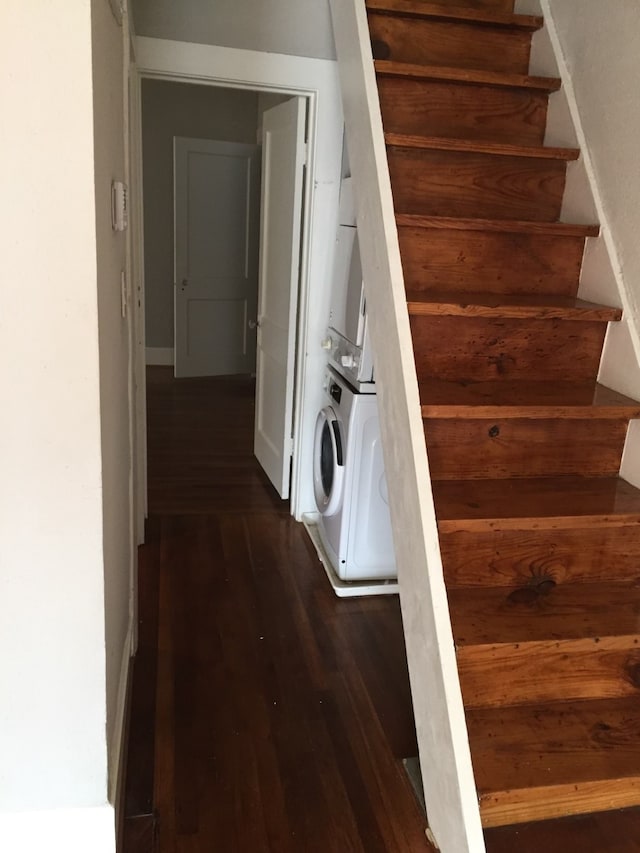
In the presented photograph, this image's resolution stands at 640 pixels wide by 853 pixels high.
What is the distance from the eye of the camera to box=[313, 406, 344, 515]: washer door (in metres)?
2.84

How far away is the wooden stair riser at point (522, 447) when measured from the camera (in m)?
1.91

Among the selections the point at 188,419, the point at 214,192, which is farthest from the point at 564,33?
the point at 214,192

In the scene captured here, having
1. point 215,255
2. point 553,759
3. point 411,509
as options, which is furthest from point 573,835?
point 215,255

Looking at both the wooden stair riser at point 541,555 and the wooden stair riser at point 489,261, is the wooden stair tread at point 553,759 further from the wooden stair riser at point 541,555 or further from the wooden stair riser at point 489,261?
the wooden stair riser at point 489,261

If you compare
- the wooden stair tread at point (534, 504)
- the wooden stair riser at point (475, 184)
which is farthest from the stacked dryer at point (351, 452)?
the wooden stair tread at point (534, 504)

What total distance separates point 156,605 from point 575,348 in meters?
1.84

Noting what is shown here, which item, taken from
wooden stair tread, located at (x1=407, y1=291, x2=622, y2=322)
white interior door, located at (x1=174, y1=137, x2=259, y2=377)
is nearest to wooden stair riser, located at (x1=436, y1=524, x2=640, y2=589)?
wooden stair tread, located at (x1=407, y1=291, x2=622, y2=322)

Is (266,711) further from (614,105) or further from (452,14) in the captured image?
(452,14)

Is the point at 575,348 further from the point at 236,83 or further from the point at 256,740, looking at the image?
the point at 236,83

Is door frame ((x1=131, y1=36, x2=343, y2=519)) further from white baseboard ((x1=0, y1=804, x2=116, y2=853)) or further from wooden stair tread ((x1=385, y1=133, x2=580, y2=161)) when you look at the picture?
white baseboard ((x1=0, y1=804, x2=116, y2=853))

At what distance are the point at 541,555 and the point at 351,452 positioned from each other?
3.54ft

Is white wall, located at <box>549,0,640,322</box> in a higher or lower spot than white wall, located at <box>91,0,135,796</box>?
higher

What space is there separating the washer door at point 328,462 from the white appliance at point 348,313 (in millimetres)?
227

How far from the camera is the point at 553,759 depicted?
1.55 metres
